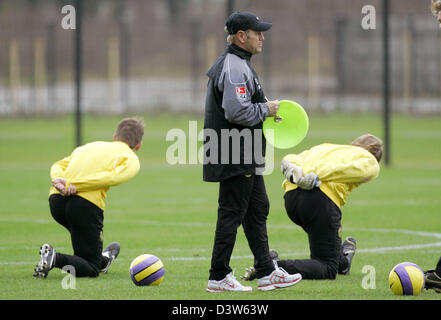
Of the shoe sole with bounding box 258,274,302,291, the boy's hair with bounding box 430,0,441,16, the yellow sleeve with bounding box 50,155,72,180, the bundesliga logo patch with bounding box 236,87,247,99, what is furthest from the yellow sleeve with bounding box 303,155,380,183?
the yellow sleeve with bounding box 50,155,72,180

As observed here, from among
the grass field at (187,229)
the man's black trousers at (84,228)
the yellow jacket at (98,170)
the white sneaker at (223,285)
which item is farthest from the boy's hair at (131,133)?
the white sneaker at (223,285)

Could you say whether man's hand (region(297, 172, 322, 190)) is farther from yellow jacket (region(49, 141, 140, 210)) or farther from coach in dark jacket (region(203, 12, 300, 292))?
yellow jacket (region(49, 141, 140, 210))

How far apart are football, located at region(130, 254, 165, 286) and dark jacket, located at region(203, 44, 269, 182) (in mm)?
945

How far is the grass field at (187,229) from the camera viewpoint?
308 inches

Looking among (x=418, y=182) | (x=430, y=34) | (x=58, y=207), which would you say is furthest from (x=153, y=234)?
(x=430, y=34)

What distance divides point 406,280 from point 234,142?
69.7 inches

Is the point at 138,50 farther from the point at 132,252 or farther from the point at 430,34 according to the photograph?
the point at 132,252

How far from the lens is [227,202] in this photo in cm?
753

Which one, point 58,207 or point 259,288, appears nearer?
point 259,288

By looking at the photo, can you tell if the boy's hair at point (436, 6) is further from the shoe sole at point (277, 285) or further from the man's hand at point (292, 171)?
the shoe sole at point (277, 285)

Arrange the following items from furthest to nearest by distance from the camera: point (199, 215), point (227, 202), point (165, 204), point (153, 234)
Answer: point (165, 204)
point (199, 215)
point (153, 234)
point (227, 202)

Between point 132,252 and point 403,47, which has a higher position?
point 403,47

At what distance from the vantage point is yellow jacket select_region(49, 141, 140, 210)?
28.1ft

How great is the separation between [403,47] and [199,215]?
33.4 m
